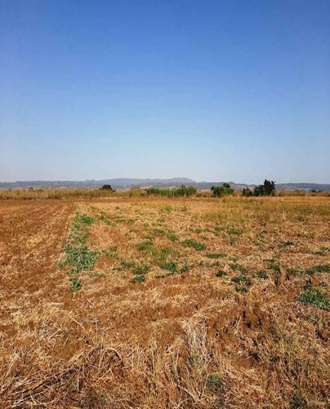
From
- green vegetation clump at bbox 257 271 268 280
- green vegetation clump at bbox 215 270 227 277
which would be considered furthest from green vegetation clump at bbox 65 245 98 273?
green vegetation clump at bbox 257 271 268 280

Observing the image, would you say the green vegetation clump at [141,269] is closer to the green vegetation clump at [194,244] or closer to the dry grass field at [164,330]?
the dry grass field at [164,330]

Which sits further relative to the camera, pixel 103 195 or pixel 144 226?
pixel 103 195

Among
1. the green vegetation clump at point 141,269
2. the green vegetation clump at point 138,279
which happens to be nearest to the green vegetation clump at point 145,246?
the green vegetation clump at point 141,269

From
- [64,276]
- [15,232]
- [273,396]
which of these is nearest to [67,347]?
[273,396]

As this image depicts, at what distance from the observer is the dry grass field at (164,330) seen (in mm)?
4988

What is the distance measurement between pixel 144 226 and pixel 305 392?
17.8 m

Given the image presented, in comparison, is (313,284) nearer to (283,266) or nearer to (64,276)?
(283,266)

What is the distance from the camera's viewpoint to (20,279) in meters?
10.4

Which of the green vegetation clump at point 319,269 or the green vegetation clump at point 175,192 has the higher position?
the green vegetation clump at point 175,192

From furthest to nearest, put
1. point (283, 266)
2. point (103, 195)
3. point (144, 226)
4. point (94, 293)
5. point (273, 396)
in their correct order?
point (103, 195), point (144, 226), point (283, 266), point (94, 293), point (273, 396)

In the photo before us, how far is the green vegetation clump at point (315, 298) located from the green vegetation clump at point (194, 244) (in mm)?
6116

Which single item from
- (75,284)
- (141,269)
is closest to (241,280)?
(141,269)

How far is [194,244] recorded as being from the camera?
15.7m

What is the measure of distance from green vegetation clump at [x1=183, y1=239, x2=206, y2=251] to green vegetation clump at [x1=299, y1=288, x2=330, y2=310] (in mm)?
6116
